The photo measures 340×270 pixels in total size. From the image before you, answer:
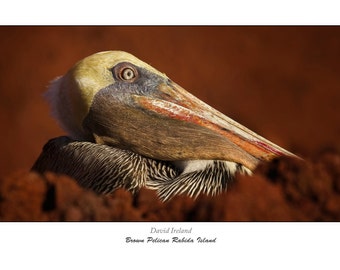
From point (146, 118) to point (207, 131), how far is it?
15.6 inches

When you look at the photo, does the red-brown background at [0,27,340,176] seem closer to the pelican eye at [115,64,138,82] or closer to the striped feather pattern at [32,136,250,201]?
the pelican eye at [115,64,138,82]

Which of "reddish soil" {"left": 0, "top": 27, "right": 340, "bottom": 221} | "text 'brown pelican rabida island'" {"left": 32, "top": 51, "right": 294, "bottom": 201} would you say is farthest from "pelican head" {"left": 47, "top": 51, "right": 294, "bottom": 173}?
"reddish soil" {"left": 0, "top": 27, "right": 340, "bottom": 221}

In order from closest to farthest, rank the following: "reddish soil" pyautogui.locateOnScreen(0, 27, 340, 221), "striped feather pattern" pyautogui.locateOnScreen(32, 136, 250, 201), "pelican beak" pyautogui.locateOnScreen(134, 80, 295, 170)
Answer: "striped feather pattern" pyautogui.locateOnScreen(32, 136, 250, 201) < "pelican beak" pyautogui.locateOnScreen(134, 80, 295, 170) < "reddish soil" pyautogui.locateOnScreen(0, 27, 340, 221)

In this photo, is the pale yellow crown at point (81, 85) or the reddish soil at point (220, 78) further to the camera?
the reddish soil at point (220, 78)

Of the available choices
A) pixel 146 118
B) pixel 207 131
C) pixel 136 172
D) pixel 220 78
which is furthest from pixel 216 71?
pixel 136 172

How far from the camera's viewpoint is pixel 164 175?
405 cm

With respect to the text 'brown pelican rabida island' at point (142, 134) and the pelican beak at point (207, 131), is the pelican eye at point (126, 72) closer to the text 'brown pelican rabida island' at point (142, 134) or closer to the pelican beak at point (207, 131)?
the text 'brown pelican rabida island' at point (142, 134)

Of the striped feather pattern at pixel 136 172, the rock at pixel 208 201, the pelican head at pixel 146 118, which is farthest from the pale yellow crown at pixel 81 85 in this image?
the rock at pixel 208 201

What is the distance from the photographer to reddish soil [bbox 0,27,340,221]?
13.8 feet

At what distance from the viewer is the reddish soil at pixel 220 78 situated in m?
4.20

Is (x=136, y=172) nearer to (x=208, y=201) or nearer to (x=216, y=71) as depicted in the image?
(x=208, y=201)

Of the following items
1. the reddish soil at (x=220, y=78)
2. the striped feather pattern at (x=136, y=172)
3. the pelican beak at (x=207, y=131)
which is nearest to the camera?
the striped feather pattern at (x=136, y=172)

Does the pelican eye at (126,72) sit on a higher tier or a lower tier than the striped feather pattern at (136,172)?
higher
